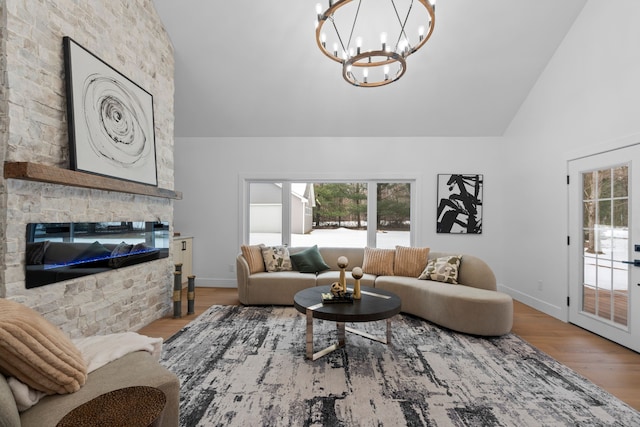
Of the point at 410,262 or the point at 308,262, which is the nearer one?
the point at 410,262

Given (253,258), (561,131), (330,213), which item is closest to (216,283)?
(253,258)

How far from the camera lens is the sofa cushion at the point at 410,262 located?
14.2 feet

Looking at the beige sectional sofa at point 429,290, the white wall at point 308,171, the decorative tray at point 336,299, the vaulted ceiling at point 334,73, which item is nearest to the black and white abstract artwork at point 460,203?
the white wall at point 308,171

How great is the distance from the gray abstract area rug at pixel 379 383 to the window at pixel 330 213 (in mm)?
2260

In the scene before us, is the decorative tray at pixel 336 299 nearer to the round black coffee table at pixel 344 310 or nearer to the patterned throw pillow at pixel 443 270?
the round black coffee table at pixel 344 310

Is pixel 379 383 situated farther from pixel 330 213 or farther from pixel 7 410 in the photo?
pixel 330 213

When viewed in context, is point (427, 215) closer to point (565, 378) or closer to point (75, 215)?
point (565, 378)

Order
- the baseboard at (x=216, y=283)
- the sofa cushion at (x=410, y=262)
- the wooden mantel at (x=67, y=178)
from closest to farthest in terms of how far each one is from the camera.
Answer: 1. the wooden mantel at (x=67, y=178)
2. the sofa cushion at (x=410, y=262)
3. the baseboard at (x=216, y=283)

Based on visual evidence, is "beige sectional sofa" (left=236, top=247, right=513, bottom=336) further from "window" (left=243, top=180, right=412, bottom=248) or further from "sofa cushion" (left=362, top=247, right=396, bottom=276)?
"window" (left=243, top=180, right=412, bottom=248)

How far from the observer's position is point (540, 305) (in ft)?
13.5

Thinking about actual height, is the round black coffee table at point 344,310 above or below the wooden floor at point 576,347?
above

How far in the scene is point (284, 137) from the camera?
208 inches

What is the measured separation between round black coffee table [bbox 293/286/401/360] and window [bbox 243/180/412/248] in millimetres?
2281

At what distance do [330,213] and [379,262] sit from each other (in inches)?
53.1
